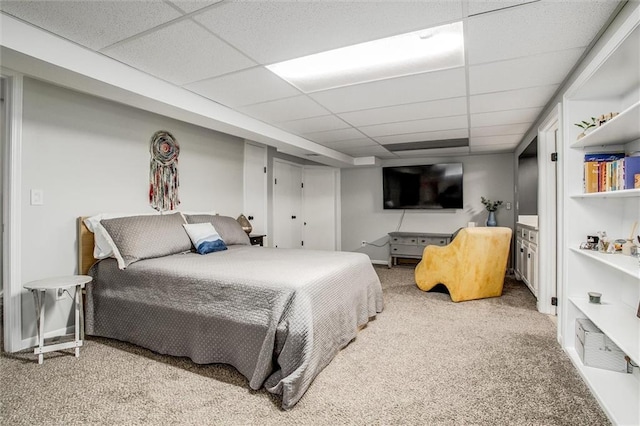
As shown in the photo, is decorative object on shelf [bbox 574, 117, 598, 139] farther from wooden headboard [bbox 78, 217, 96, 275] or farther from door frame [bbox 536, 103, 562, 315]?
wooden headboard [bbox 78, 217, 96, 275]

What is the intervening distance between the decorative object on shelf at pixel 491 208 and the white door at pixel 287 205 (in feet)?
10.8

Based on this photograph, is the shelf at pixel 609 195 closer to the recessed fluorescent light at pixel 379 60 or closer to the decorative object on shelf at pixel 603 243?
the decorative object on shelf at pixel 603 243

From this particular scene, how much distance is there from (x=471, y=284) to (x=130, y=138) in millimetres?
3910

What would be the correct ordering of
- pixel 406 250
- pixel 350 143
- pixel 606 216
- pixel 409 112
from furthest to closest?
pixel 406 250 → pixel 350 143 → pixel 409 112 → pixel 606 216

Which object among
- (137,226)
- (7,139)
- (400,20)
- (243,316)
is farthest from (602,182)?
(7,139)

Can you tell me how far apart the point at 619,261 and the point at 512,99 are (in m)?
1.65

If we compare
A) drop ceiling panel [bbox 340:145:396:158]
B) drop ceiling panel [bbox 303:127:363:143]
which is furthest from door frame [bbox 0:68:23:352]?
drop ceiling panel [bbox 340:145:396:158]

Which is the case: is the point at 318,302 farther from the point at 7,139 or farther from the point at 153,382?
the point at 7,139

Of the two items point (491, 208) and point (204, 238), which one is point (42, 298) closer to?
point (204, 238)

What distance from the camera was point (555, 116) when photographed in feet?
8.86

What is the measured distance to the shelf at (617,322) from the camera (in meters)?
1.59

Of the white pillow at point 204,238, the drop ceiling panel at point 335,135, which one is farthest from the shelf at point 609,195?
the white pillow at point 204,238

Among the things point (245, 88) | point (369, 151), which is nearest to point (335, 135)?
point (369, 151)

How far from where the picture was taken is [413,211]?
6.18m
